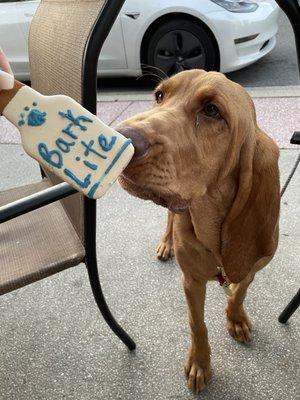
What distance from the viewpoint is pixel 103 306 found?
1.97m

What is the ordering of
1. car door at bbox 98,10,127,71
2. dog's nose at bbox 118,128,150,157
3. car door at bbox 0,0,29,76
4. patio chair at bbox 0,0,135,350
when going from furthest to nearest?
car door at bbox 0,0,29,76 < car door at bbox 98,10,127,71 < patio chair at bbox 0,0,135,350 < dog's nose at bbox 118,128,150,157

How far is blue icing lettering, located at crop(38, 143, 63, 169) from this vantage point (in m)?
1.07

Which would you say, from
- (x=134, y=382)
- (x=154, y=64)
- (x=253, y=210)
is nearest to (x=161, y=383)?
(x=134, y=382)

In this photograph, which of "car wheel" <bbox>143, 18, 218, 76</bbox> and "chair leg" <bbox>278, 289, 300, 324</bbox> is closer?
"chair leg" <bbox>278, 289, 300, 324</bbox>

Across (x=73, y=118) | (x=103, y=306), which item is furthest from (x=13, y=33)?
(x=73, y=118)

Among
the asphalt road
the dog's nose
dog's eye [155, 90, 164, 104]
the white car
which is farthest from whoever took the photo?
the asphalt road

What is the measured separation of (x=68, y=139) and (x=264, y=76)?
497 centimetres

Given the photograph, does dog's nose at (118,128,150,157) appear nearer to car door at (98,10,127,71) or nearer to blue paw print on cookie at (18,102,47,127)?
blue paw print on cookie at (18,102,47,127)

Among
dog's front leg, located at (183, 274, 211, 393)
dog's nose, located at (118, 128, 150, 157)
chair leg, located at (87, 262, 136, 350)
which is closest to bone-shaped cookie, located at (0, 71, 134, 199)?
dog's nose, located at (118, 128, 150, 157)

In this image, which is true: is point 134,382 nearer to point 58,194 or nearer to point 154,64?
point 58,194

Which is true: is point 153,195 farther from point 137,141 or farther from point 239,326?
point 239,326

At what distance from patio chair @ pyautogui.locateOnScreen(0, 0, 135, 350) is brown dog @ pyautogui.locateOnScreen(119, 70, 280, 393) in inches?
10.9

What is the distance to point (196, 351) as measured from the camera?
76.9 inches

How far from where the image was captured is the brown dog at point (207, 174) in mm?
1323
